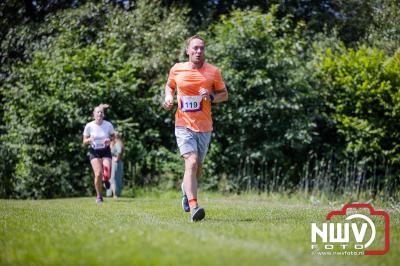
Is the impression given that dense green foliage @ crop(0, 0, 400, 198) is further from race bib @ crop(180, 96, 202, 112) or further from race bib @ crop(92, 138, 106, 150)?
race bib @ crop(180, 96, 202, 112)

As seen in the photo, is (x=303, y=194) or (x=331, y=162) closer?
(x=303, y=194)

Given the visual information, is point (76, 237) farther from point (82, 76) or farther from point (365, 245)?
point (82, 76)

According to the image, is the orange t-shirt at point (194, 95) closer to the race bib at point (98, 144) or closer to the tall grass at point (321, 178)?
the race bib at point (98, 144)

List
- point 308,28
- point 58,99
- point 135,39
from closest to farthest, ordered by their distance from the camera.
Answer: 1. point 58,99
2. point 135,39
3. point 308,28

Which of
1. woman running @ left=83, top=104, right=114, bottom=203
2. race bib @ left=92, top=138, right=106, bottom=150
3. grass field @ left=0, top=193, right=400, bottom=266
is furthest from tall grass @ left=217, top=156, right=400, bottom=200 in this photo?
grass field @ left=0, top=193, right=400, bottom=266

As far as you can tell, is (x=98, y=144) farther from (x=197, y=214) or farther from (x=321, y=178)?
(x=321, y=178)

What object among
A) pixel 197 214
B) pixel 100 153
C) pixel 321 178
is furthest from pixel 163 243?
pixel 321 178

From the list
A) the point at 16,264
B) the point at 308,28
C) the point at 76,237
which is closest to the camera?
the point at 16,264

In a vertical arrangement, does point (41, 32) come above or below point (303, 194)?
above

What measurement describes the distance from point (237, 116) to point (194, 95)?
8987 mm

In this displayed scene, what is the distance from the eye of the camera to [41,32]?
19891mm

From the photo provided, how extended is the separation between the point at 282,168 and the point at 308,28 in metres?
7.05

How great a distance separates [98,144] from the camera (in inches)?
475

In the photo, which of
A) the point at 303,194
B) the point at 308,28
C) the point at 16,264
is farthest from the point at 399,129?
the point at 16,264
